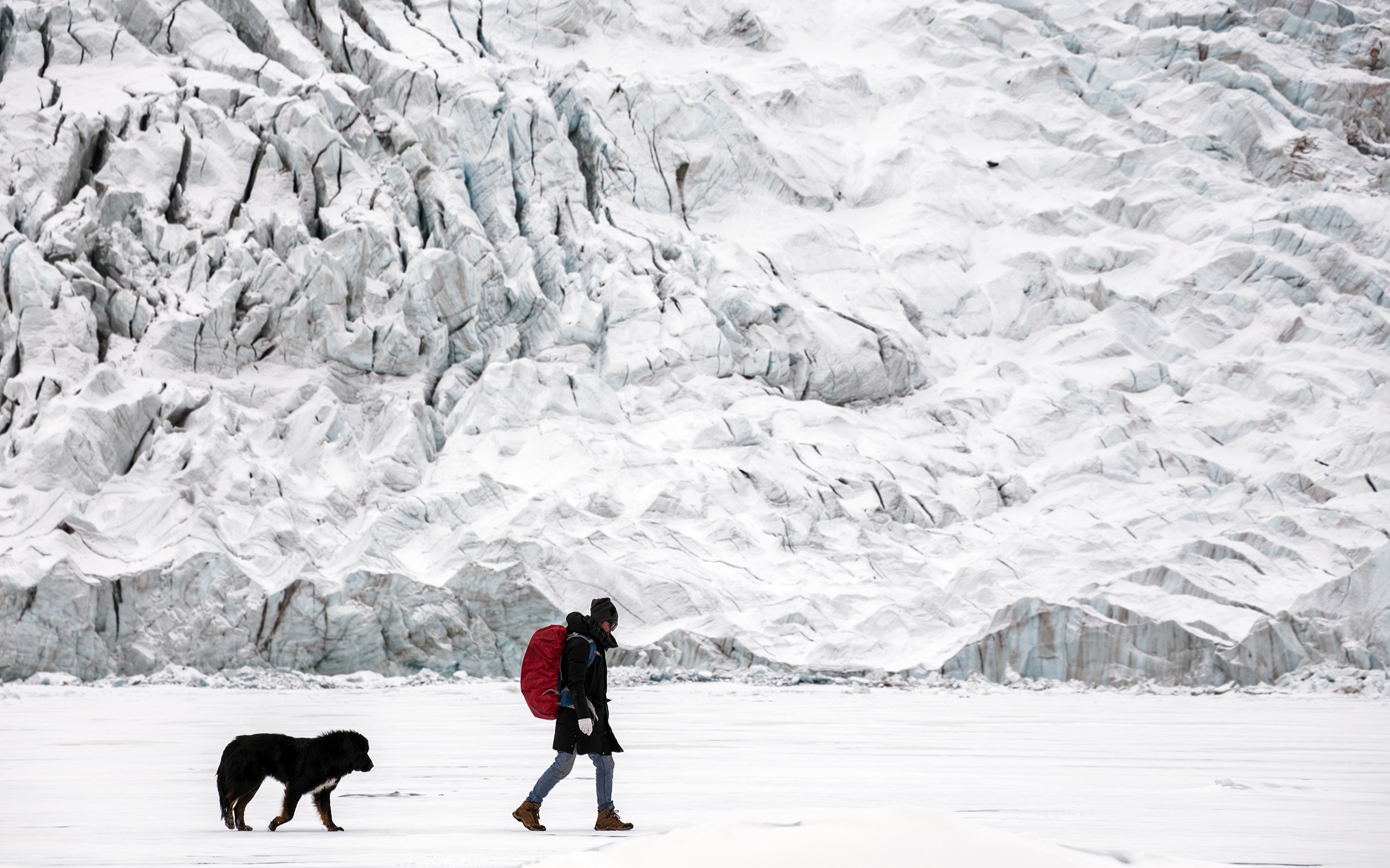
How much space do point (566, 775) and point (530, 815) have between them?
210mm

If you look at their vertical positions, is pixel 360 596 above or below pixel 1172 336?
below

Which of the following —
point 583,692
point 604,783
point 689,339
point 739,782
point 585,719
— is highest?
point 689,339

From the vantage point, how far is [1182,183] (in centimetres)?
3188

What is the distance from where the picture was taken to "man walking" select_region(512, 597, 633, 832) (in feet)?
16.4

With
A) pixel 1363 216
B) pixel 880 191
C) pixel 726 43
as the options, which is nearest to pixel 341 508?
pixel 880 191

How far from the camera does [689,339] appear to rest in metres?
25.2

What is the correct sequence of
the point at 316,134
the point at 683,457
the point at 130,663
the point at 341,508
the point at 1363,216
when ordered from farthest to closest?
the point at 1363,216 → the point at 316,134 → the point at 683,457 → the point at 341,508 → the point at 130,663

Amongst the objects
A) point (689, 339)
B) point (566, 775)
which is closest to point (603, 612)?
point (566, 775)

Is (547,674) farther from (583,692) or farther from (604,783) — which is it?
(604,783)

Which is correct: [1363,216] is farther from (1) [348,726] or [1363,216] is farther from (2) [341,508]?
(1) [348,726]

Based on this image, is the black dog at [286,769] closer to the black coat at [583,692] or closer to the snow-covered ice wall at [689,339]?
the black coat at [583,692]

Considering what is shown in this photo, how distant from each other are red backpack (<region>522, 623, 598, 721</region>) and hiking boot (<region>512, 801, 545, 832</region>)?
0.35m

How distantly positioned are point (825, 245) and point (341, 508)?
13402 mm

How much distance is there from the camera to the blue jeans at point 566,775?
502cm
